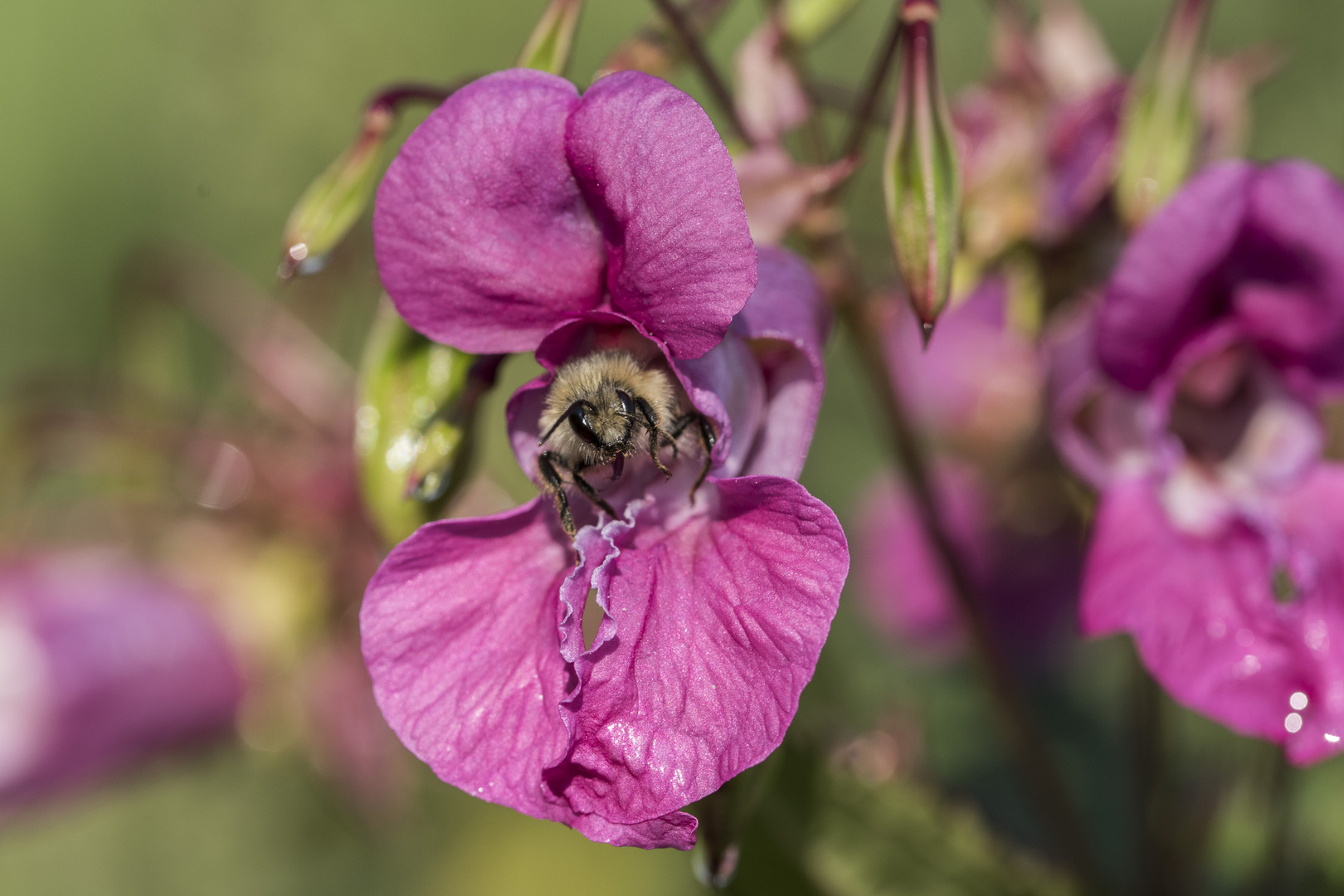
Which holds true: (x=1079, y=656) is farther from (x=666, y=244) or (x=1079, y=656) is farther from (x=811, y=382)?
(x=666, y=244)

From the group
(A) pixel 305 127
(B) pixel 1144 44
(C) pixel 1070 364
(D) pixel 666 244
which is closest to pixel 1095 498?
(C) pixel 1070 364

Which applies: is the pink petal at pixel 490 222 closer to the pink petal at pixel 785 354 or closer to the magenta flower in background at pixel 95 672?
the pink petal at pixel 785 354

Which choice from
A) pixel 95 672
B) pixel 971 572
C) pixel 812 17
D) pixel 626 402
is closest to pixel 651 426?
pixel 626 402

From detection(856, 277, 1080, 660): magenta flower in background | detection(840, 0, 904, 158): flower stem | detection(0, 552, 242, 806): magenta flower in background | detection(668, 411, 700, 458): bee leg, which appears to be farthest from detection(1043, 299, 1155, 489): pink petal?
detection(0, 552, 242, 806): magenta flower in background

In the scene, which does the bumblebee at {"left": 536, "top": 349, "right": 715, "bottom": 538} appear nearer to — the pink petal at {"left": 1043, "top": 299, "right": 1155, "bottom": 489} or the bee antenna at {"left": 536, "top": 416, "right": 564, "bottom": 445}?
the bee antenna at {"left": 536, "top": 416, "right": 564, "bottom": 445}

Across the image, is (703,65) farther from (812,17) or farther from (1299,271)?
(1299,271)

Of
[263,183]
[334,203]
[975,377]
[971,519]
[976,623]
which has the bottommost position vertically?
[971,519]
